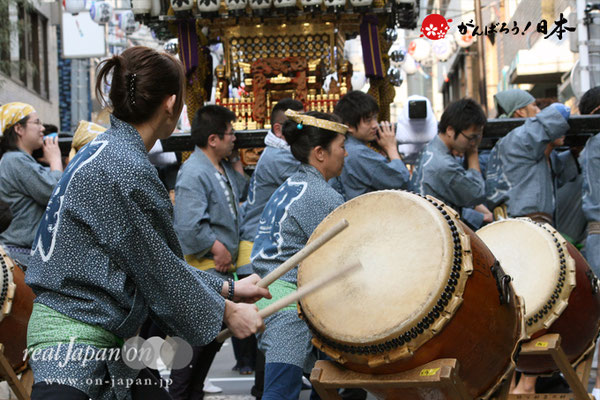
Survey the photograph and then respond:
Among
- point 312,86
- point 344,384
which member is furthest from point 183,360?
point 312,86

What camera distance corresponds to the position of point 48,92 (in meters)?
20.4

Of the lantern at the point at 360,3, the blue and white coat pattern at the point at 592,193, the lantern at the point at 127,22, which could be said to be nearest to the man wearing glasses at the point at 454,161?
the blue and white coat pattern at the point at 592,193

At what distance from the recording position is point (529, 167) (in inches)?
198

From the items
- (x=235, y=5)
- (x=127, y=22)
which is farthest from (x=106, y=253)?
(x=127, y=22)

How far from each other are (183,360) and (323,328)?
5.41ft

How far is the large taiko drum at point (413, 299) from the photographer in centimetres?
244

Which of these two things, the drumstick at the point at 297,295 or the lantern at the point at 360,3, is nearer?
the drumstick at the point at 297,295

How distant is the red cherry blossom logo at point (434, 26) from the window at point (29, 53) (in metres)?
9.50

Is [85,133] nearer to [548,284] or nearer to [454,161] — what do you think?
[454,161]

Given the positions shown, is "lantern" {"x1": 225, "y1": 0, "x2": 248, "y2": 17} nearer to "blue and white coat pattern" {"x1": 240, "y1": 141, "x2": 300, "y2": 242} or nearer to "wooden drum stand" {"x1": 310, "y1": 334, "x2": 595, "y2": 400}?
"blue and white coat pattern" {"x1": 240, "y1": 141, "x2": 300, "y2": 242}

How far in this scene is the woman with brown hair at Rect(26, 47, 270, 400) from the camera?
2059 millimetres

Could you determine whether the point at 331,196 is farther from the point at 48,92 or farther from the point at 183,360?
the point at 48,92

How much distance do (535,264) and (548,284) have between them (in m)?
0.12

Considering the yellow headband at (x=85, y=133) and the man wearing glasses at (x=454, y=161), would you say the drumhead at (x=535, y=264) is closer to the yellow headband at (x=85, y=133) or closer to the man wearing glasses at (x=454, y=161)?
the man wearing glasses at (x=454, y=161)
